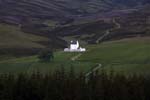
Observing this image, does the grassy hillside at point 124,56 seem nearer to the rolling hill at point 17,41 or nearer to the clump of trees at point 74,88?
the clump of trees at point 74,88

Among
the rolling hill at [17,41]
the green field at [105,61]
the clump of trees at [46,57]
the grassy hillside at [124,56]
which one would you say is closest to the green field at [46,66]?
the green field at [105,61]

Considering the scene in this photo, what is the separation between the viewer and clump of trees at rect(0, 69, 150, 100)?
60.5 meters

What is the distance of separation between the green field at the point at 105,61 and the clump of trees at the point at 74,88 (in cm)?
999

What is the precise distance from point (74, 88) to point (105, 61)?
97.2ft

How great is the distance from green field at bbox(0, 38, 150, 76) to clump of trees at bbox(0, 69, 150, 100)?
9.99m

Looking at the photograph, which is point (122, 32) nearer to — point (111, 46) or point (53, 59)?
point (111, 46)

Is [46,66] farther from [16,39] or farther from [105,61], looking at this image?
[16,39]

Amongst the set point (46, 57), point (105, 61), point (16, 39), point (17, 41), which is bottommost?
point (105, 61)

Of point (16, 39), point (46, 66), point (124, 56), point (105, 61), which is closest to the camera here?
point (46, 66)

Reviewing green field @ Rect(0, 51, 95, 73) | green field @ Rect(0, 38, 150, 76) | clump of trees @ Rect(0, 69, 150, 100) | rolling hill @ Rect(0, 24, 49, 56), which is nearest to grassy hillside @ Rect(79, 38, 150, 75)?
green field @ Rect(0, 38, 150, 76)

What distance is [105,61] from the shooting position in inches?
3568

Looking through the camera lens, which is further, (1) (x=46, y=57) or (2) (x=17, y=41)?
A: (2) (x=17, y=41)

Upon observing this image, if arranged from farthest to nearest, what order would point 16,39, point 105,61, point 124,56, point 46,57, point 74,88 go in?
point 16,39, point 124,56, point 46,57, point 105,61, point 74,88

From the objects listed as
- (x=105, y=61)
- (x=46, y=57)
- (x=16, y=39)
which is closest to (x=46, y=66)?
(x=46, y=57)
